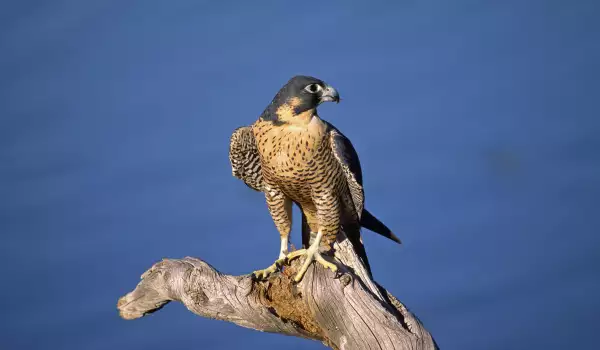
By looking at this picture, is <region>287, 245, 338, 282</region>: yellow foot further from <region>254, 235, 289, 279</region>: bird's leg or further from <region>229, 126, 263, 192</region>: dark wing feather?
<region>229, 126, 263, 192</region>: dark wing feather

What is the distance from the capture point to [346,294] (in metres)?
4.04

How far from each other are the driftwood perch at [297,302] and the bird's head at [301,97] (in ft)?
2.44

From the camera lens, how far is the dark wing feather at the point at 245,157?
441cm

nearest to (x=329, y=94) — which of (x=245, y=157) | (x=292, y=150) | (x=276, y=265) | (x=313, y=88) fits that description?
(x=313, y=88)

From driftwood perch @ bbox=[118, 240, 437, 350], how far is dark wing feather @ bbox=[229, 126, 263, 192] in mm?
526

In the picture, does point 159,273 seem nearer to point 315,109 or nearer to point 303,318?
point 303,318

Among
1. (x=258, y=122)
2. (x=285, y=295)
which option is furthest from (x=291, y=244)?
(x=258, y=122)

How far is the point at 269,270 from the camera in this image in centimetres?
429

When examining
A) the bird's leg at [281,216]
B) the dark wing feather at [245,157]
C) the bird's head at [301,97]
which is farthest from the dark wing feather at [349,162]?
the dark wing feather at [245,157]

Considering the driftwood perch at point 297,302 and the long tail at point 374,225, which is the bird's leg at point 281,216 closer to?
the driftwood perch at point 297,302

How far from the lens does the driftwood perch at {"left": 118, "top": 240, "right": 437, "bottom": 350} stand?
397 centimetres

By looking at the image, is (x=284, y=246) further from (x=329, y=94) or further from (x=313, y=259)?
(x=329, y=94)

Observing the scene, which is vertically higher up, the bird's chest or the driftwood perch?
the bird's chest

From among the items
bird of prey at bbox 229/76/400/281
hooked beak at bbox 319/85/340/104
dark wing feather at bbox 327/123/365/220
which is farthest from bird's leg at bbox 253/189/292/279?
hooked beak at bbox 319/85/340/104
